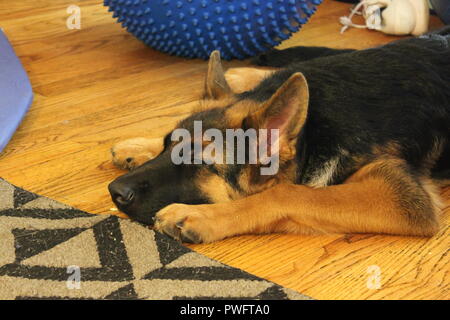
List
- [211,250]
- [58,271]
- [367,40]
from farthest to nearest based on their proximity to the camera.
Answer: [367,40] → [211,250] → [58,271]

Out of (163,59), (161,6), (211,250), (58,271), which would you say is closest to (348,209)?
(211,250)

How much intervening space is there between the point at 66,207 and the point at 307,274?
1080 millimetres

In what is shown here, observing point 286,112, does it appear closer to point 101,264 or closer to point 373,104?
point 373,104

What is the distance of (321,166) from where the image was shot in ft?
7.71

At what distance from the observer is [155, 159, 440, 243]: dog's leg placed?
222 cm

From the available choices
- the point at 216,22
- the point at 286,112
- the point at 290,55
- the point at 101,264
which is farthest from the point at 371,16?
the point at 101,264

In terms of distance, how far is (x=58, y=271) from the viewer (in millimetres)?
1981

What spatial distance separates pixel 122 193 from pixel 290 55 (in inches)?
86.9

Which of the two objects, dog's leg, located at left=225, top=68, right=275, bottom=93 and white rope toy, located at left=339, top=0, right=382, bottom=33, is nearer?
dog's leg, located at left=225, top=68, right=275, bottom=93

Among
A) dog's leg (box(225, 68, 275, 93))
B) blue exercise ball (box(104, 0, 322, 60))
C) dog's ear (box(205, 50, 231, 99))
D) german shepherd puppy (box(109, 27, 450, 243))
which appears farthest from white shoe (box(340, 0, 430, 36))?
dog's ear (box(205, 50, 231, 99))

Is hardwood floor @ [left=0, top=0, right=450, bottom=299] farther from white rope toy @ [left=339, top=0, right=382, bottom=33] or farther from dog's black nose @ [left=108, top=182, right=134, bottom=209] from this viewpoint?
dog's black nose @ [left=108, top=182, right=134, bottom=209]

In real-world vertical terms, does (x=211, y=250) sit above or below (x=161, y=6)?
below
